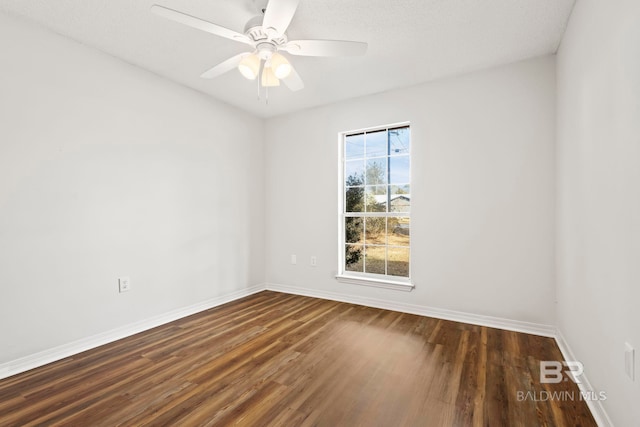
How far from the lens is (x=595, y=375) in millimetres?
1696

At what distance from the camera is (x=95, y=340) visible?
8.46 feet

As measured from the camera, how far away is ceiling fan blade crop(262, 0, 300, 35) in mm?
1653

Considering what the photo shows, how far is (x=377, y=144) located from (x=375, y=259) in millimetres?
1447

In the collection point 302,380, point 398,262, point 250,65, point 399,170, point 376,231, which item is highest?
point 250,65

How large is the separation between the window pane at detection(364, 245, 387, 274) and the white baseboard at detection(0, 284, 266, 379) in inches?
73.1

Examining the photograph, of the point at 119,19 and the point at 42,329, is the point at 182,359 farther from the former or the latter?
the point at 119,19

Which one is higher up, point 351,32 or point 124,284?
point 351,32

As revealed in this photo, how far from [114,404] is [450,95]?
379 cm

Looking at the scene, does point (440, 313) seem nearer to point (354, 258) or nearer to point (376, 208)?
point (354, 258)

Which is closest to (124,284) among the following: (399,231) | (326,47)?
(326,47)

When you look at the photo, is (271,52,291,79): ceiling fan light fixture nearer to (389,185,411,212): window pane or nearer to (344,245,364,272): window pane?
(389,185,411,212): window pane

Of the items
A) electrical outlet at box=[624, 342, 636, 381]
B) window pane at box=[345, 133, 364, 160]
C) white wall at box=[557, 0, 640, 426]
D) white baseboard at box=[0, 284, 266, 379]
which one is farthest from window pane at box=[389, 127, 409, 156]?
white baseboard at box=[0, 284, 266, 379]

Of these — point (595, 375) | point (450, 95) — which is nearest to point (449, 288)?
point (595, 375)

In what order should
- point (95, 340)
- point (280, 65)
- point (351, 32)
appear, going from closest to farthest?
point (280, 65) < point (351, 32) < point (95, 340)
